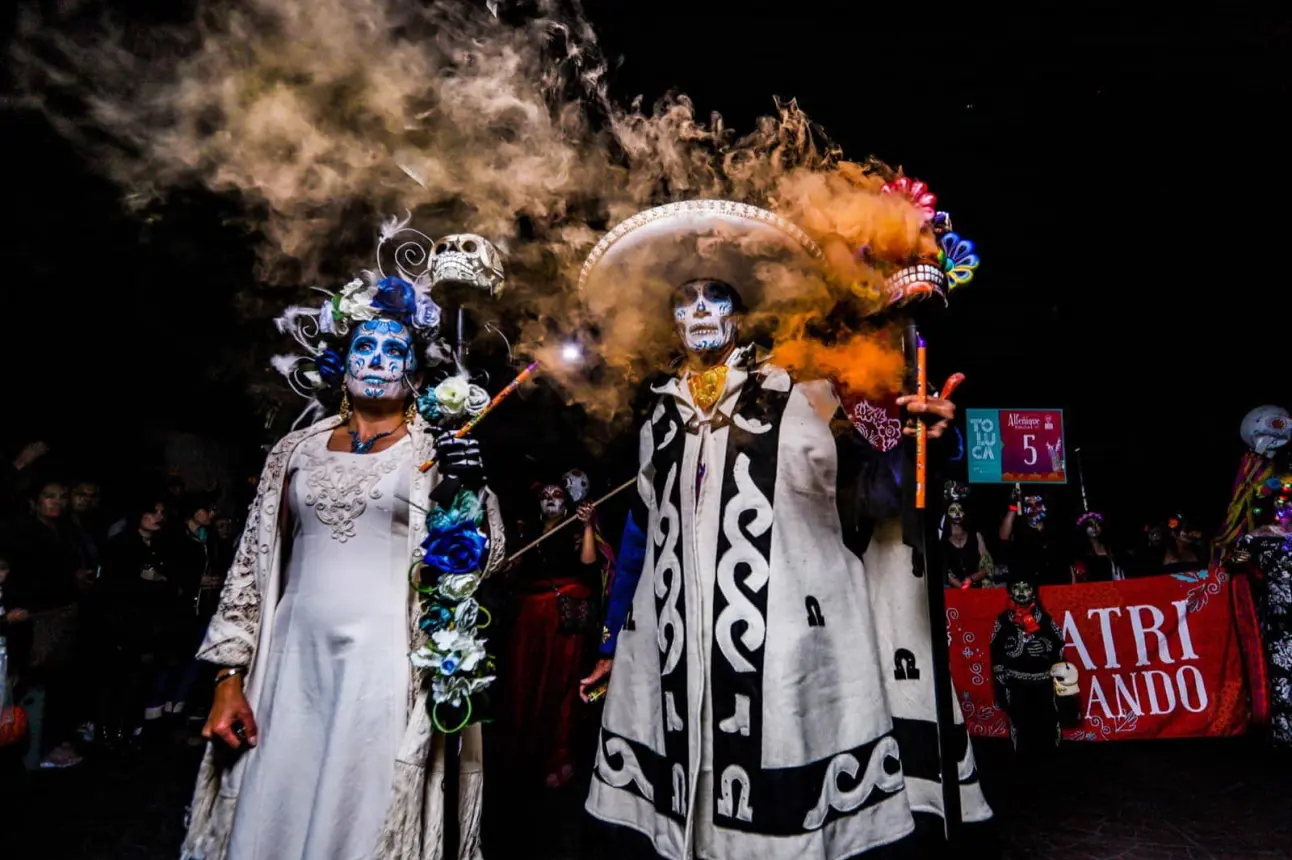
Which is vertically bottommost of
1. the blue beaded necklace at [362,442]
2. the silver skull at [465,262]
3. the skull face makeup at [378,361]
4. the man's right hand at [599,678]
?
the man's right hand at [599,678]

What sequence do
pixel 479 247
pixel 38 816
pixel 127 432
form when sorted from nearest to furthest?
pixel 479 247
pixel 38 816
pixel 127 432

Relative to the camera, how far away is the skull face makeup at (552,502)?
21.9 ft

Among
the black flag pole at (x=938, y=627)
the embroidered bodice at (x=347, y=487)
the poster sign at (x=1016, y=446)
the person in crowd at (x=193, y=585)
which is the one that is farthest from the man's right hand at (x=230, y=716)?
the poster sign at (x=1016, y=446)

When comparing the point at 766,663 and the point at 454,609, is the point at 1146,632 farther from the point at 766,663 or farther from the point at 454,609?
the point at 454,609

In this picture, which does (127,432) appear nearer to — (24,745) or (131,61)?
(24,745)

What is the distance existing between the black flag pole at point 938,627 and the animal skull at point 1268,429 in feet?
21.3

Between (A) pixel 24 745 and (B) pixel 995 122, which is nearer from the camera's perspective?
(A) pixel 24 745

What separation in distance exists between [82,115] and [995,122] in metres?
6.75

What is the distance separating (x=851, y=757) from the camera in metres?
2.82

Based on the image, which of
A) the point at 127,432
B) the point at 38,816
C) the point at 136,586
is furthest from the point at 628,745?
the point at 127,432

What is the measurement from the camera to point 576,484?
6988 millimetres

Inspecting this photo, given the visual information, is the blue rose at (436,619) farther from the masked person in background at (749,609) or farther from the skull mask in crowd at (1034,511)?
the skull mask in crowd at (1034,511)

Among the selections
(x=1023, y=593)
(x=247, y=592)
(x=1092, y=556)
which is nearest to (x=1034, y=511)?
(x=1092, y=556)

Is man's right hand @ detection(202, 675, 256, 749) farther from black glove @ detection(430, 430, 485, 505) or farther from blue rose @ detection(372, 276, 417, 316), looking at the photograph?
blue rose @ detection(372, 276, 417, 316)
